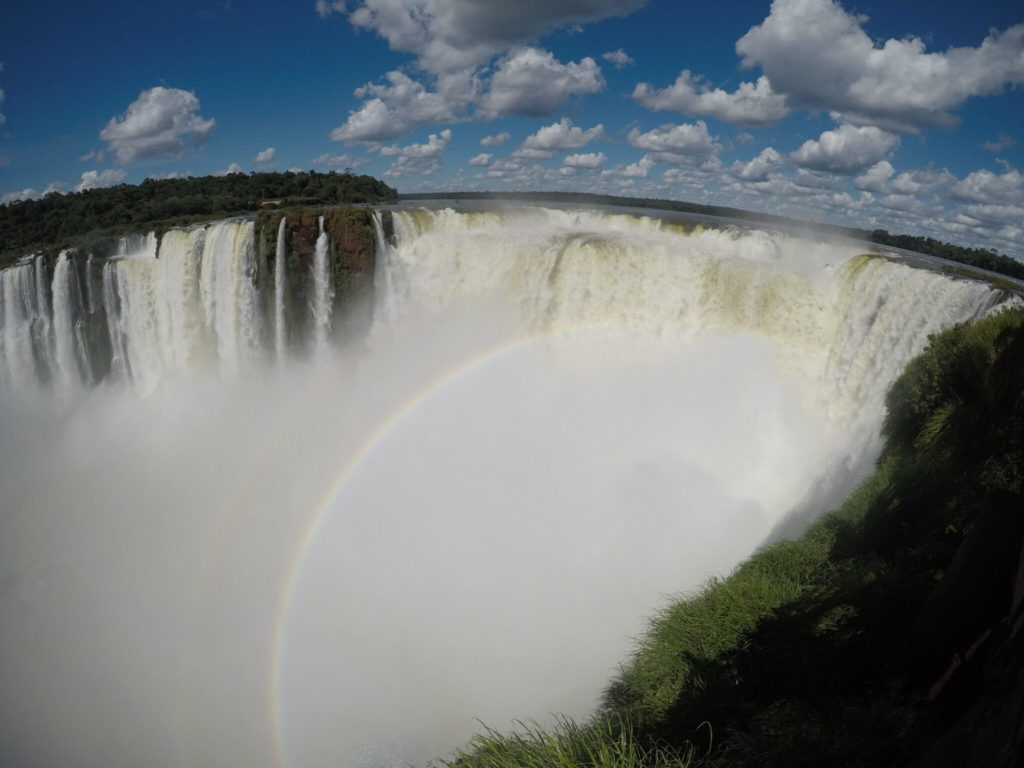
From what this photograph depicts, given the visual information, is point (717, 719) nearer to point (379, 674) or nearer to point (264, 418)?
point (379, 674)

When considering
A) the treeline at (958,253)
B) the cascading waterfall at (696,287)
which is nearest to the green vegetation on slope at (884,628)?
the cascading waterfall at (696,287)

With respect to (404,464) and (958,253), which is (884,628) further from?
(958,253)

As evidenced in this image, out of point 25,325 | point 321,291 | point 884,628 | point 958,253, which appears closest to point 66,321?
point 25,325

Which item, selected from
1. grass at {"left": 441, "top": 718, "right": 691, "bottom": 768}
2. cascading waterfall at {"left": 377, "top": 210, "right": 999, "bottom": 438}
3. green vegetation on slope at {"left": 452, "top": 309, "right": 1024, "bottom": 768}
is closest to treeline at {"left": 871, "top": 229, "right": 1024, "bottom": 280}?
cascading waterfall at {"left": 377, "top": 210, "right": 999, "bottom": 438}

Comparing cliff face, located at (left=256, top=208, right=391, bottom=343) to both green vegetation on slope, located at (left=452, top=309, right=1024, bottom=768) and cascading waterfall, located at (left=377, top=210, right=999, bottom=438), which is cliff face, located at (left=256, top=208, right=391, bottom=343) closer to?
cascading waterfall, located at (left=377, top=210, right=999, bottom=438)

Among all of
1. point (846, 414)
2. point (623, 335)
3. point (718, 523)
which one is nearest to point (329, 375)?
point (623, 335)

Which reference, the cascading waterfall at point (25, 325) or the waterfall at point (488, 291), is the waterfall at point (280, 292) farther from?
the cascading waterfall at point (25, 325)
